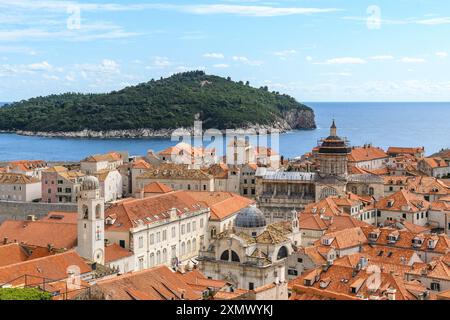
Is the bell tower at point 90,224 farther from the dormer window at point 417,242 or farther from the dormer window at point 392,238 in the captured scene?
the dormer window at point 417,242

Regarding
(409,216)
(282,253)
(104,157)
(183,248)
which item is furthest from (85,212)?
(104,157)

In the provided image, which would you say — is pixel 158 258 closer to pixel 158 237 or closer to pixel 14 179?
pixel 158 237

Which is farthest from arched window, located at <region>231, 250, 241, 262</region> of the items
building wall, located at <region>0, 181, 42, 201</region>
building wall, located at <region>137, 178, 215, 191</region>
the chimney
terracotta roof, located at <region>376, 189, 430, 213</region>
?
building wall, located at <region>0, 181, 42, 201</region>

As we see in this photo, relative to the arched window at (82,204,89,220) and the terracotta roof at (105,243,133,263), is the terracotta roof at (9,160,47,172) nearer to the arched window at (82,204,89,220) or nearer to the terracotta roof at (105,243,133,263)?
the terracotta roof at (105,243,133,263)

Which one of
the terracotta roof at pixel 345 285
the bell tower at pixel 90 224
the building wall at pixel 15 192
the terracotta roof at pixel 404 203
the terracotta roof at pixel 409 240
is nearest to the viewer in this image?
the terracotta roof at pixel 345 285

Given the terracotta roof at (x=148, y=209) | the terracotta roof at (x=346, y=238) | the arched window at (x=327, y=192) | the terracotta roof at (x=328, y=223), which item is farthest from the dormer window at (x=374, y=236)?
the arched window at (x=327, y=192)
